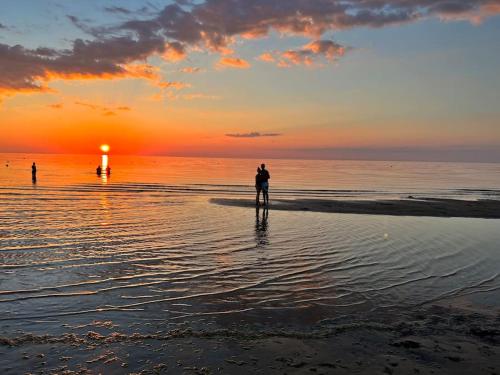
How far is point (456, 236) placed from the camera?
59.7 ft

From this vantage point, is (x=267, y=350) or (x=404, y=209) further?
(x=404, y=209)

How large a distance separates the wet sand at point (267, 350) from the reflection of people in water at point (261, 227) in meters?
8.30

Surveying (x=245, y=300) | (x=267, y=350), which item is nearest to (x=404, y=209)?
(x=245, y=300)

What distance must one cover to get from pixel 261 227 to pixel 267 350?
13324 millimetres

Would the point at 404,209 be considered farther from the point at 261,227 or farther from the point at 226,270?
the point at 226,270

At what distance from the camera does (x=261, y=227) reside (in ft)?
64.8

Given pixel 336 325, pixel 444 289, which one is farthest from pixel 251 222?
pixel 336 325

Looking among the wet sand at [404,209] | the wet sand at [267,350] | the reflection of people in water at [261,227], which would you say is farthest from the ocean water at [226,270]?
the wet sand at [404,209]

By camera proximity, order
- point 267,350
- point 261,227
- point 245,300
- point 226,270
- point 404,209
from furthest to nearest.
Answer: point 404,209 < point 261,227 < point 226,270 < point 245,300 < point 267,350

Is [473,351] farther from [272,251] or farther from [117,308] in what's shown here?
[272,251]

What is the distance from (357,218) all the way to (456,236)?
20.8 ft

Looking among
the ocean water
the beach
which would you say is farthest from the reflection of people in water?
the beach

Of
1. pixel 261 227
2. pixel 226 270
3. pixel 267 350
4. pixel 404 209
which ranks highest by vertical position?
pixel 404 209

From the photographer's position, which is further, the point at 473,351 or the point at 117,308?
the point at 117,308
